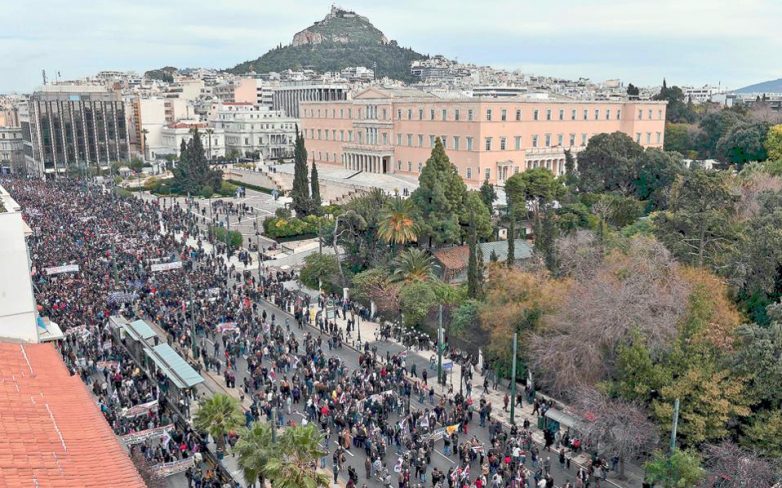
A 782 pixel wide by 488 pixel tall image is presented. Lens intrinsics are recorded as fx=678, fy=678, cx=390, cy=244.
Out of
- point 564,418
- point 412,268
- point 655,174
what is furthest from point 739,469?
point 655,174

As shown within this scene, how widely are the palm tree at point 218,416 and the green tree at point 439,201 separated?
20983 millimetres

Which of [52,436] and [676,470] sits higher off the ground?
[52,436]

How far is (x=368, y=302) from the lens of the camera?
A: 35938 mm

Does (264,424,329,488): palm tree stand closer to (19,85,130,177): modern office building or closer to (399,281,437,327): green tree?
(399,281,437,327): green tree

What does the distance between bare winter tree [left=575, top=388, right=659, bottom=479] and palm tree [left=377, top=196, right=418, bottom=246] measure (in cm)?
1877

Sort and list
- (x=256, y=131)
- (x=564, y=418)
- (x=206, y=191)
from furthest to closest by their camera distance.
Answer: (x=256, y=131), (x=206, y=191), (x=564, y=418)

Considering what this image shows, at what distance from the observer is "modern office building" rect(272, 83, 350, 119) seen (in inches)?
5394

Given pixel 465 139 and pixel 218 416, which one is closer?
pixel 218 416

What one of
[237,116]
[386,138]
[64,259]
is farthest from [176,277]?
[237,116]

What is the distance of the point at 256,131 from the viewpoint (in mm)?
111500

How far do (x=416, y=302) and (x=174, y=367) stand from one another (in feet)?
40.0

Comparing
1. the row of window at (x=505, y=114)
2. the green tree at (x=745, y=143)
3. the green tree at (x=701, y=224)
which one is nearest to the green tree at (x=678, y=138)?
the row of window at (x=505, y=114)

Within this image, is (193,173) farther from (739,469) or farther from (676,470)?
(739,469)

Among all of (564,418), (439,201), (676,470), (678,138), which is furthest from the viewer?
(678,138)
